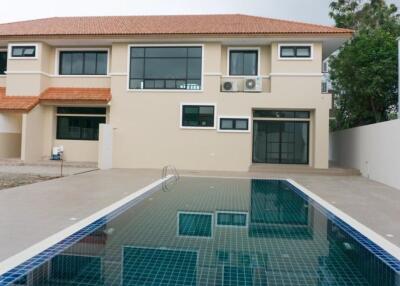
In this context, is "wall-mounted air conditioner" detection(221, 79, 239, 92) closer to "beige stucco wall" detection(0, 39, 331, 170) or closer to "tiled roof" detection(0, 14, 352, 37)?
"beige stucco wall" detection(0, 39, 331, 170)

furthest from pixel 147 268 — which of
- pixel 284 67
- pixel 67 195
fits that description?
pixel 284 67

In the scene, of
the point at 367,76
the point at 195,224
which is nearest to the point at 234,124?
the point at 367,76

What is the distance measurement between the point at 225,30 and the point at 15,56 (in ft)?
35.9

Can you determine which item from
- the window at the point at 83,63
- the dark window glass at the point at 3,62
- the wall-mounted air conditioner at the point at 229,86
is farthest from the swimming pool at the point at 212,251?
the dark window glass at the point at 3,62

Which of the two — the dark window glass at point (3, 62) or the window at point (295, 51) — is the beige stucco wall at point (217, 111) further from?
the dark window glass at point (3, 62)

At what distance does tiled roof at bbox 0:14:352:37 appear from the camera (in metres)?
18.0

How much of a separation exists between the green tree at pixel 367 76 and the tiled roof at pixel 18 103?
1601 centimetres

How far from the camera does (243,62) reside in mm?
19203

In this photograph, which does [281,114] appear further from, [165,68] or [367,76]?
[165,68]

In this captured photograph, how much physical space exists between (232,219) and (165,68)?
12.5 meters

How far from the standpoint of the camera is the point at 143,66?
1894 cm

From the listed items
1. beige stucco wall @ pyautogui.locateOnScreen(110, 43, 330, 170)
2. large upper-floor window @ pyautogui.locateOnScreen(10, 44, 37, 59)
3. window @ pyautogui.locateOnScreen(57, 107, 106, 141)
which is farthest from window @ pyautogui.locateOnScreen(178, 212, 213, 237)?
large upper-floor window @ pyautogui.locateOnScreen(10, 44, 37, 59)

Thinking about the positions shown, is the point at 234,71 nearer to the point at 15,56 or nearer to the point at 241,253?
the point at 15,56

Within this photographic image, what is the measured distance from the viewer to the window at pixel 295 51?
59.4 ft
